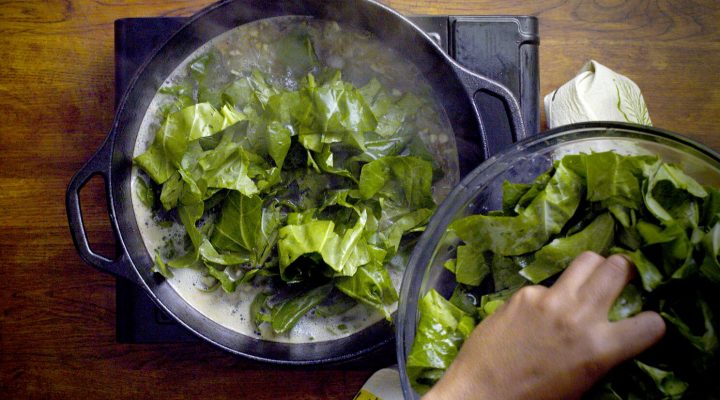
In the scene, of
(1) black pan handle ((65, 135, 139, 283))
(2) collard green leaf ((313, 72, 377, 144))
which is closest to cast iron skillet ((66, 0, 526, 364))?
(1) black pan handle ((65, 135, 139, 283))

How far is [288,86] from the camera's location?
1.02m

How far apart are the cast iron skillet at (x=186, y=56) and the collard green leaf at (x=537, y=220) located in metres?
0.18

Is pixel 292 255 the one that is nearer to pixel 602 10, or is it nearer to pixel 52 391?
pixel 52 391

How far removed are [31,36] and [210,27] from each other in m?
0.42

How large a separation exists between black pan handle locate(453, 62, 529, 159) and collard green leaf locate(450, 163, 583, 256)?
154 mm

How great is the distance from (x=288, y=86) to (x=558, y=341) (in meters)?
0.61

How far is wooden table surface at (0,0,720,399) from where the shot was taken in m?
1.12

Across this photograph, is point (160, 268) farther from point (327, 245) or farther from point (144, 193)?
point (327, 245)

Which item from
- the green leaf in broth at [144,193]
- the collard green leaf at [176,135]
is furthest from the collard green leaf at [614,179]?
the green leaf in broth at [144,193]

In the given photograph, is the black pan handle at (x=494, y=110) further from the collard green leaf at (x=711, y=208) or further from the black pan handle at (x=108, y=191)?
the black pan handle at (x=108, y=191)

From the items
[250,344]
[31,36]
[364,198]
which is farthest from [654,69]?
[31,36]

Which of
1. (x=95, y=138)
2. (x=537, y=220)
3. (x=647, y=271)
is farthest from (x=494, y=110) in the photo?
(x=95, y=138)

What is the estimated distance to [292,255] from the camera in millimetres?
918

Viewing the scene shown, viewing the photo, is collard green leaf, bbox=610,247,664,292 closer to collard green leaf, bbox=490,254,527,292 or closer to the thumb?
the thumb
